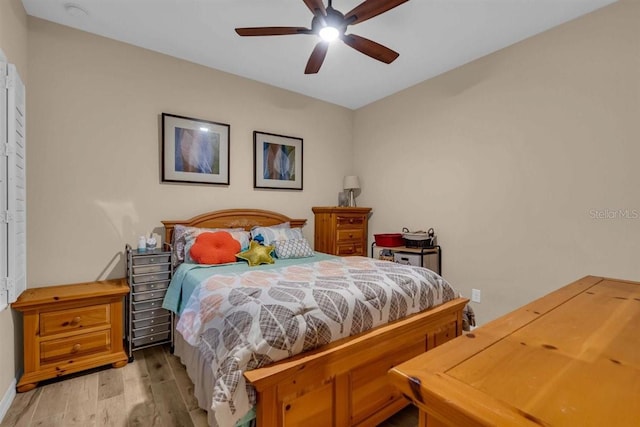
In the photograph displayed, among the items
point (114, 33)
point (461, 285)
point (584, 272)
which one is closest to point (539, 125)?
point (584, 272)

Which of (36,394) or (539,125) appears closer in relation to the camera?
(36,394)

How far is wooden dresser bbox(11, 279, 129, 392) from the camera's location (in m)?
2.15

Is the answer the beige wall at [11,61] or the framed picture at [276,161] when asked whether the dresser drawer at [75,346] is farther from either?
the framed picture at [276,161]

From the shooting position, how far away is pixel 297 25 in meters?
2.58

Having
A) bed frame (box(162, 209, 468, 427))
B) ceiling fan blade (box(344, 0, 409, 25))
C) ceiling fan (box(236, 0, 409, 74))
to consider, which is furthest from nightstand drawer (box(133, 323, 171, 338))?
ceiling fan blade (box(344, 0, 409, 25))

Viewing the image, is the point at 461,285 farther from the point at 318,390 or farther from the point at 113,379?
the point at 113,379

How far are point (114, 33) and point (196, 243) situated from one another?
6.49ft

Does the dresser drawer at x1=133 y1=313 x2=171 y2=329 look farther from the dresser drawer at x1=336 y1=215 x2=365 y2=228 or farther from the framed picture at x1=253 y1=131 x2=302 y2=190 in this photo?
the dresser drawer at x1=336 y1=215 x2=365 y2=228

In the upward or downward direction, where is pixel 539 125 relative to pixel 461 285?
upward

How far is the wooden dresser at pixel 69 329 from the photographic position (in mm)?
2154

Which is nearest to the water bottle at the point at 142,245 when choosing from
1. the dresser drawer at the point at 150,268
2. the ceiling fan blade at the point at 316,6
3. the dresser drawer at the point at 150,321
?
the dresser drawer at the point at 150,268

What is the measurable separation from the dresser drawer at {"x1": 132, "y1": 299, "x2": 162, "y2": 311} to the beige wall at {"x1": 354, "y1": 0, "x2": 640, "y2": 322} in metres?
2.80

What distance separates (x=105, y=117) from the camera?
2.77 metres

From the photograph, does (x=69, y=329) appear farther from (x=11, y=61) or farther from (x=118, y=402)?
(x=11, y=61)
